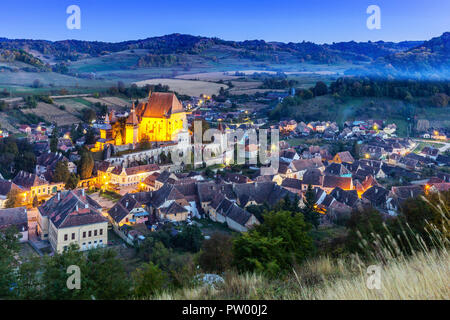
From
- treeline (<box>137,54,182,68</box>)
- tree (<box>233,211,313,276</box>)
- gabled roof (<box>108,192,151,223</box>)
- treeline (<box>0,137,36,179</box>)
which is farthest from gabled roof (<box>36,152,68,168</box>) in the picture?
treeline (<box>137,54,182,68</box>)

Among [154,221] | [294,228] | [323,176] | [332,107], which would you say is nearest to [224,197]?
[154,221]

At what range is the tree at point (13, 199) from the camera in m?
27.2

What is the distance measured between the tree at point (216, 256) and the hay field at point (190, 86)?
270ft

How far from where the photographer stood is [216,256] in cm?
1446

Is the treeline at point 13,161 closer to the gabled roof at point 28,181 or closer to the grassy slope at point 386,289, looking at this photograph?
the gabled roof at point 28,181

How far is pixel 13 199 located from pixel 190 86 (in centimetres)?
7898

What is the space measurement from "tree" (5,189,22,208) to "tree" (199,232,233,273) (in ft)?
59.4

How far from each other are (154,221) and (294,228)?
13972 millimetres

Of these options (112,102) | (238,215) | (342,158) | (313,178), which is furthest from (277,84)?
(238,215)

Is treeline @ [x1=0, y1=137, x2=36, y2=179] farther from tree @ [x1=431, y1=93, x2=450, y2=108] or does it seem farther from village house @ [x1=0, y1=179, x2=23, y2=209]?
tree @ [x1=431, y1=93, x2=450, y2=108]

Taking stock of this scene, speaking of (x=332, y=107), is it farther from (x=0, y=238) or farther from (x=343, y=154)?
(x=0, y=238)

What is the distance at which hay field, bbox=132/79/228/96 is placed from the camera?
96.8 m

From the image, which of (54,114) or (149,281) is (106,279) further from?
(54,114)
